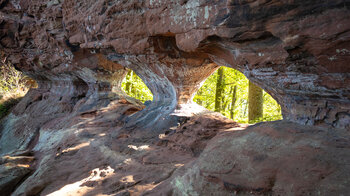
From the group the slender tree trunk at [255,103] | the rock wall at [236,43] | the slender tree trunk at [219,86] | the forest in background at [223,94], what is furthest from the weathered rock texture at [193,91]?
the slender tree trunk at [219,86]

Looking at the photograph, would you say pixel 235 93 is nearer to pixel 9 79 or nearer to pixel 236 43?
pixel 236 43

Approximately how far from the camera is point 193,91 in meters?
5.23

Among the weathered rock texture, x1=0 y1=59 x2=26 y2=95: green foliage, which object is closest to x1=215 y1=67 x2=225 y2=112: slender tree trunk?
the weathered rock texture

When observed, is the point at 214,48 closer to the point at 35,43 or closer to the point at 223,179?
the point at 223,179

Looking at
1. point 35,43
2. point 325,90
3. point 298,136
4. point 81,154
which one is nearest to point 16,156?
point 81,154

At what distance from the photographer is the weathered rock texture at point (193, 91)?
199 centimetres

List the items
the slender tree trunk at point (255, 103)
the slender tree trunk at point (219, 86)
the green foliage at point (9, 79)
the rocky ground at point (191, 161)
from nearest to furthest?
the rocky ground at point (191, 161), the slender tree trunk at point (255, 103), the slender tree trunk at point (219, 86), the green foliage at point (9, 79)

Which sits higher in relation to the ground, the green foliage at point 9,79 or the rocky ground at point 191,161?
the green foliage at point 9,79

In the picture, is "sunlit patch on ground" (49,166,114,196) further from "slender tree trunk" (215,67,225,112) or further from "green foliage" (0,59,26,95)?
"green foliage" (0,59,26,95)

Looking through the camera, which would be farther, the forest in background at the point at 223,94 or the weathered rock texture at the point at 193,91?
the forest in background at the point at 223,94

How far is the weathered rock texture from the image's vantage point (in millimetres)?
1990

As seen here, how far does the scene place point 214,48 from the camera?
11.0ft

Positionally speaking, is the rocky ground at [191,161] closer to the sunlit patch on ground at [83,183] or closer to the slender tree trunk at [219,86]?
the sunlit patch on ground at [83,183]

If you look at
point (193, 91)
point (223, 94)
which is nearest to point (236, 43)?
point (193, 91)
